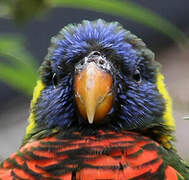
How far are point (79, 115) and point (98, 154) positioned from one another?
0.82ft

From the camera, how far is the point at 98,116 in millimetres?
2012

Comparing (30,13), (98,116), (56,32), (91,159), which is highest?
(56,32)

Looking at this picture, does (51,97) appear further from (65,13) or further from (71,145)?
(65,13)

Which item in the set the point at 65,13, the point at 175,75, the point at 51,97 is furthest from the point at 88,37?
the point at 175,75

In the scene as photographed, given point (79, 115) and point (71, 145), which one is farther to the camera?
point (79, 115)

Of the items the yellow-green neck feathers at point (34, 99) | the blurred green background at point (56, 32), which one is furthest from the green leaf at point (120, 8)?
the blurred green background at point (56, 32)

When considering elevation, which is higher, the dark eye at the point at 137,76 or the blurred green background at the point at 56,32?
the blurred green background at the point at 56,32

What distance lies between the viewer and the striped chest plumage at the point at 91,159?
6.01ft

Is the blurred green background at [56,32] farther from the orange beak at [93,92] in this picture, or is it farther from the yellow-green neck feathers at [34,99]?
the orange beak at [93,92]

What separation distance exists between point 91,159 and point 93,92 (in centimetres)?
25

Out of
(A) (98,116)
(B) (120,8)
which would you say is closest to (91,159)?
(A) (98,116)

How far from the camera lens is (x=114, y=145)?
196 cm

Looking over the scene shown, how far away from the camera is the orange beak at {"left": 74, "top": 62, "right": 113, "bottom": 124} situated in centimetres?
193

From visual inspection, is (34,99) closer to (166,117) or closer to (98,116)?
(98,116)
